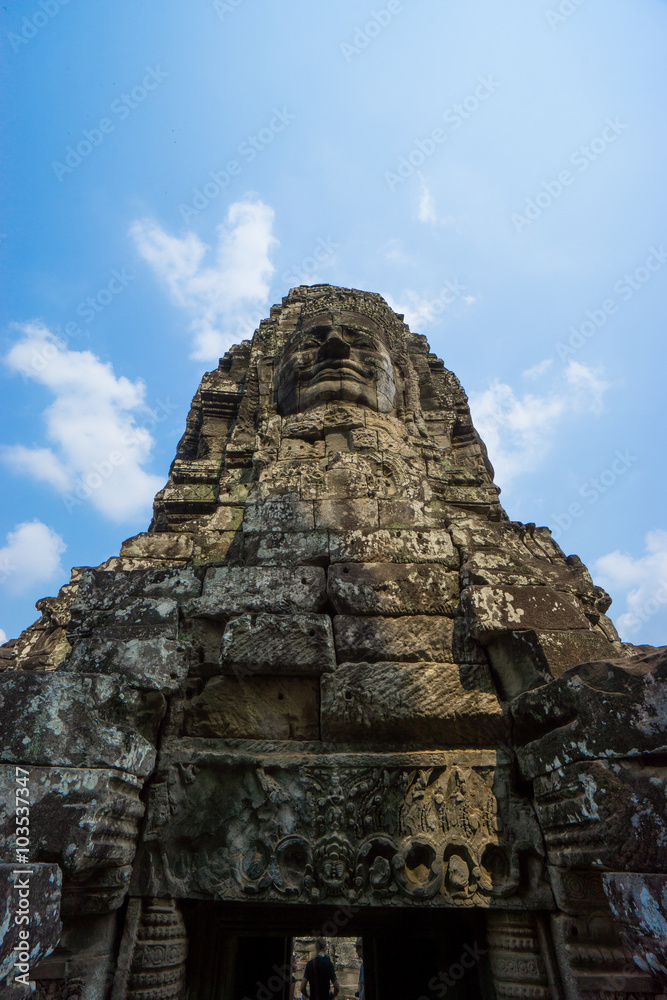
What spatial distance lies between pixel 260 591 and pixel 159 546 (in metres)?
1.06

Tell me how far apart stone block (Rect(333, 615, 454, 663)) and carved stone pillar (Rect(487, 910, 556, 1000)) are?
127 centimetres

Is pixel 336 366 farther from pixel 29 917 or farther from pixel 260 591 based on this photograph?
pixel 29 917

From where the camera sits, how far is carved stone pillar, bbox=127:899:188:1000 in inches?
93.6

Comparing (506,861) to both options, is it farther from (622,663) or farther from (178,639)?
(178,639)

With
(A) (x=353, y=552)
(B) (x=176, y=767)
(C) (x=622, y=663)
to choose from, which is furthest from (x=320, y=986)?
(C) (x=622, y=663)

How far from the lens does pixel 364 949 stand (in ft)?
15.0

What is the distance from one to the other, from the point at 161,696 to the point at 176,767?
0.37 meters

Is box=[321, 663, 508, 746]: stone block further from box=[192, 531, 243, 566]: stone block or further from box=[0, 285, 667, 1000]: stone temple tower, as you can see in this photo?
box=[192, 531, 243, 566]: stone block

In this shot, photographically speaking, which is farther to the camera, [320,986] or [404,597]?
[320,986]

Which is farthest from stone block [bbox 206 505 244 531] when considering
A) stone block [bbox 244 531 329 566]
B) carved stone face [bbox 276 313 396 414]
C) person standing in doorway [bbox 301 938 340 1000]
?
person standing in doorway [bbox 301 938 340 1000]

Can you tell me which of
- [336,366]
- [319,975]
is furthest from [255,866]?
[319,975]

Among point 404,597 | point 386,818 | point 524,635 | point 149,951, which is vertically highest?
point 404,597

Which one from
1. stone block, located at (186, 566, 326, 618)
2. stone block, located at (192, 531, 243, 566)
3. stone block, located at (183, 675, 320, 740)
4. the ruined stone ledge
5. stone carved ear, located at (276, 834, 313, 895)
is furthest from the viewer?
stone block, located at (192, 531, 243, 566)

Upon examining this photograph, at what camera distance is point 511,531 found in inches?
153
